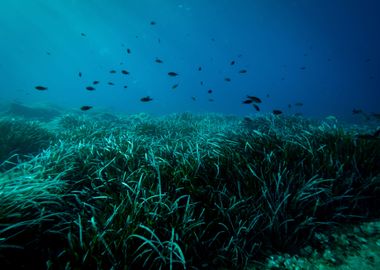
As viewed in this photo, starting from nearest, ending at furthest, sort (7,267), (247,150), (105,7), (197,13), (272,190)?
1. (7,267)
2. (272,190)
3. (247,150)
4. (105,7)
5. (197,13)

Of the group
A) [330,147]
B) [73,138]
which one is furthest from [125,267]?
[73,138]

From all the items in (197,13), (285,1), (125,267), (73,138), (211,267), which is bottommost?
(211,267)

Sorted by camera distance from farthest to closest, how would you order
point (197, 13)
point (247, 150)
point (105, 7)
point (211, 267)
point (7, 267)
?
1. point (197, 13)
2. point (105, 7)
3. point (247, 150)
4. point (211, 267)
5. point (7, 267)

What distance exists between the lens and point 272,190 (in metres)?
2.99

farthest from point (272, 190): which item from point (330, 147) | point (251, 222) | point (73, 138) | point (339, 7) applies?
point (339, 7)

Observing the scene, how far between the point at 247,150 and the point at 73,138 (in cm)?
682

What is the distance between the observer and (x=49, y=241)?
2.38 metres

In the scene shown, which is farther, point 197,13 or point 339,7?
point 197,13

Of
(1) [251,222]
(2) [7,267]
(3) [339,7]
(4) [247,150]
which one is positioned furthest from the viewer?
(3) [339,7]

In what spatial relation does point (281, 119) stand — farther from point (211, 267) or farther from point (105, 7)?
point (105, 7)

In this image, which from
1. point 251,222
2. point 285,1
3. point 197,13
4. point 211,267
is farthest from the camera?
point 197,13

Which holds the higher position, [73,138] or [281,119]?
[281,119]

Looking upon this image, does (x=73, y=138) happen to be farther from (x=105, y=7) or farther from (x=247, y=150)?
(x=105, y=7)

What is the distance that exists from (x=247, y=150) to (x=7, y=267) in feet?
11.2
